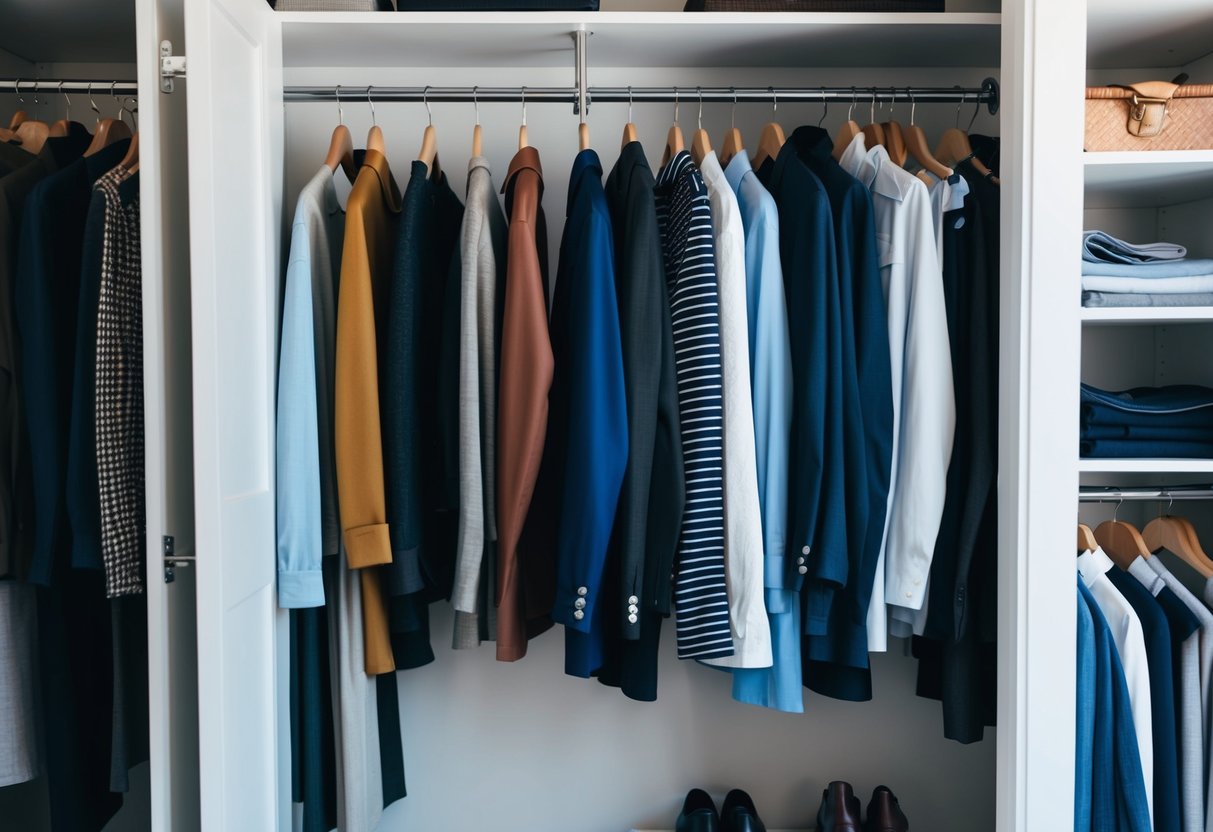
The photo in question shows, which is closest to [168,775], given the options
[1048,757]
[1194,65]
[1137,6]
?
[1048,757]

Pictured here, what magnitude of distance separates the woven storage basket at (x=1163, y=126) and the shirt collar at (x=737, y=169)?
1.98ft

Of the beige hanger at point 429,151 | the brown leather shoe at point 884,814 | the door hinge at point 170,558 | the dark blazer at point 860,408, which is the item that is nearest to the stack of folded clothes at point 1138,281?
the dark blazer at point 860,408

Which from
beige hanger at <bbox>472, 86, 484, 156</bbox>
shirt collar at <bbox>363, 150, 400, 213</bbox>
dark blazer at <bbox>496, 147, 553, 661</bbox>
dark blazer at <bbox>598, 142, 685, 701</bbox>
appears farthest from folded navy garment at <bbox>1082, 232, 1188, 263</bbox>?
shirt collar at <bbox>363, 150, 400, 213</bbox>

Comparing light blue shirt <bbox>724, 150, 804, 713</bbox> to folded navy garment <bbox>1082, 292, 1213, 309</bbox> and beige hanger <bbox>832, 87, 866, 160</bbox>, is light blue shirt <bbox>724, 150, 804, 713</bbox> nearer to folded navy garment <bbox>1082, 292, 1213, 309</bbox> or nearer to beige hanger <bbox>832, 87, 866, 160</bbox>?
beige hanger <bbox>832, 87, 866, 160</bbox>

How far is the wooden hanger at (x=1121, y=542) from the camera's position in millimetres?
1768

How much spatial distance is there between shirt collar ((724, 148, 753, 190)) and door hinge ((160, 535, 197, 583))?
3.84 feet

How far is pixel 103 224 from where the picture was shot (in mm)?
1446

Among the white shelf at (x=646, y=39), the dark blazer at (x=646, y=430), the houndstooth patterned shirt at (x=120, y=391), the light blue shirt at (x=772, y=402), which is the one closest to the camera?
the houndstooth patterned shirt at (x=120, y=391)

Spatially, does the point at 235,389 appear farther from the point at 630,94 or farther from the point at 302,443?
the point at 630,94

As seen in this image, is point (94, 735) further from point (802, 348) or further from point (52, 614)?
point (802, 348)

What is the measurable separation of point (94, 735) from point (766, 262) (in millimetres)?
1507

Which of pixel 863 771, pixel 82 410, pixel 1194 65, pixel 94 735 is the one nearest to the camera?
pixel 82 410

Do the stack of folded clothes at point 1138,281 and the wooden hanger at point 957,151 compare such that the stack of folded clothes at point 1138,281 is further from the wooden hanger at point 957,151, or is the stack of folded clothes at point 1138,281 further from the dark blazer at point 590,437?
the dark blazer at point 590,437

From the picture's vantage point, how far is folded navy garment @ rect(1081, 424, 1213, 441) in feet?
5.45
